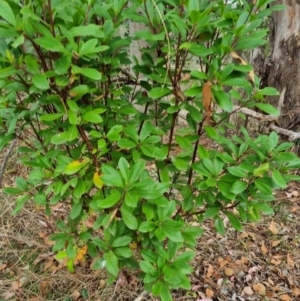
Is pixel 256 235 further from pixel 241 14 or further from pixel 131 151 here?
pixel 241 14

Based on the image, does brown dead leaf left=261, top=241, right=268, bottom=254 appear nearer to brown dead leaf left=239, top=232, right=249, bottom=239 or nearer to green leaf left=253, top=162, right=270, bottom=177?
brown dead leaf left=239, top=232, right=249, bottom=239

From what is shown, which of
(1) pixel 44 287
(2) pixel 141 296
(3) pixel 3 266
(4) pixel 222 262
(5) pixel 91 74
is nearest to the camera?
(5) pixel 91 74

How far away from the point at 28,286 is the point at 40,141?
993 mm

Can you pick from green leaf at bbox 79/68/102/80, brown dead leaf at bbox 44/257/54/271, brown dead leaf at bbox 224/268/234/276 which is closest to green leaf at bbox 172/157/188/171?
green leaf at bbox 79/68/102/80

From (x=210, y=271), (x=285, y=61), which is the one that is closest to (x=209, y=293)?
(x=210, y=271)

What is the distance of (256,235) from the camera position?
238 centimetres

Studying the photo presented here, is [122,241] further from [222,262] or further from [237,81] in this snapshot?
[222,262]

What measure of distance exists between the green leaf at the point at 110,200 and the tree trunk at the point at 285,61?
2.05 m

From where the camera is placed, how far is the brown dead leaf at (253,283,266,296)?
1971mm

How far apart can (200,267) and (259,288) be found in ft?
1.19

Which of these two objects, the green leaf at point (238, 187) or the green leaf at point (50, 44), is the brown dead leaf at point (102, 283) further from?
the green leaf at point (50, 44)

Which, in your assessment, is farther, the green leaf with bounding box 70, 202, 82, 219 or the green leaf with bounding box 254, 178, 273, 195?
the green leaf with bounding box 70, 202, 82, 219

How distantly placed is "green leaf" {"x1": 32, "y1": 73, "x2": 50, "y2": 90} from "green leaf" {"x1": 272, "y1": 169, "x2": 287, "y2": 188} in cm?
75

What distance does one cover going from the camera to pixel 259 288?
1990mm
